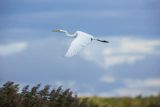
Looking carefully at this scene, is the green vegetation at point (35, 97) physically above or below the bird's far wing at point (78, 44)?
below

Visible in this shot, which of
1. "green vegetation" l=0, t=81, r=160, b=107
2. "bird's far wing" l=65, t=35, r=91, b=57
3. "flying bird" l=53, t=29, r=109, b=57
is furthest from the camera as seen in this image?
"flying bird" l=53, t=29, r=109, b=57

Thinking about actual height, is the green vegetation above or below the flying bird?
below

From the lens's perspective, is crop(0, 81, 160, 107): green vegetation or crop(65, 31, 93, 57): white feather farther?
crop(65, 31, 93, 57): white feather

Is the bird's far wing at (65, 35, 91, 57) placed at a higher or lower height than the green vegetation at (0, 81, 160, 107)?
higher

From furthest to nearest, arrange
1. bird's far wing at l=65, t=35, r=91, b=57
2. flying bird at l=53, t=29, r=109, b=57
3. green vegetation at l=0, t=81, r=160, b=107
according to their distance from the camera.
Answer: flying bird at l=53, t=29, r=109, b=57 < bird's far wing at l=65, t=35, r=91, b=57 < green vegetation at l=0, t=81, r=160, b=107

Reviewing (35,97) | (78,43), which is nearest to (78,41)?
(78,43)

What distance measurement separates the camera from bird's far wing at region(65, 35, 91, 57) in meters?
12.2

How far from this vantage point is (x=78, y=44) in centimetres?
1309

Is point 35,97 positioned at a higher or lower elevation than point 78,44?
lower

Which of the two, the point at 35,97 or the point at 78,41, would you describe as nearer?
the point at 35,97

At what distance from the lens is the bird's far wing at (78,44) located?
12.2 m

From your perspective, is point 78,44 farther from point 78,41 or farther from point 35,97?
point 35,97

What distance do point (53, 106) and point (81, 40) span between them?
2495 mm

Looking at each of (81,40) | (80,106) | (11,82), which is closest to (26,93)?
(11,82)
